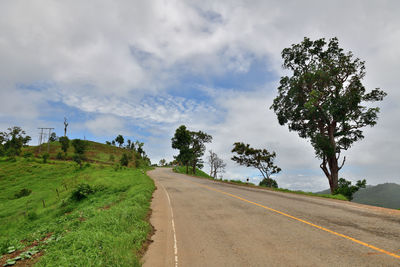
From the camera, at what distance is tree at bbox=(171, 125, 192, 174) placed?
5378 centimetres

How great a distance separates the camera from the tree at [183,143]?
2117 inches

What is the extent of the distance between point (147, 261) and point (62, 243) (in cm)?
288

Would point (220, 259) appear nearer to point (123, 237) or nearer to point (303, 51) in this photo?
point (123, 237)

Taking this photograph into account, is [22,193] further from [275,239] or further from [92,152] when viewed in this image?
[92,152]

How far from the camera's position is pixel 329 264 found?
4.29 meters

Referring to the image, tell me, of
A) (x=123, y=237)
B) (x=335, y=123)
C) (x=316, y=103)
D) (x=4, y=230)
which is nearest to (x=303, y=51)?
(x=316, y=103)

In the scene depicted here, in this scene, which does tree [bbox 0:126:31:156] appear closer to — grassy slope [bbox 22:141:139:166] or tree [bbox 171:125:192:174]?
grassy slope [bbox 22:141:139:166]

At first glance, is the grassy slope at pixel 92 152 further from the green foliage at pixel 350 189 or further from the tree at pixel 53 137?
the green foliage at pixel 350 189

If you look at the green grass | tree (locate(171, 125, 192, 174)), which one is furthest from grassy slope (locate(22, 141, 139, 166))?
the green grass

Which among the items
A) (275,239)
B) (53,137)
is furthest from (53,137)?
(275,239)

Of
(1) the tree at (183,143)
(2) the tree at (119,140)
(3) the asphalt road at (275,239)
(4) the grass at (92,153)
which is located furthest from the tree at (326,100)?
(2) the tree at (119,140)

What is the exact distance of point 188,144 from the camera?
55.2 m

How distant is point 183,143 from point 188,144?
1.49 metres

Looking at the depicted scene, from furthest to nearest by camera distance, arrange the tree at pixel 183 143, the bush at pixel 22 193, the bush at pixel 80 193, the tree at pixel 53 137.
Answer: the tree at pixel 53 137 → the tree at pixel 183 143 → the bush at pixel 22 193 → the bush at pixel 80 193
